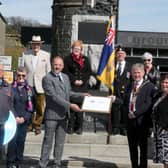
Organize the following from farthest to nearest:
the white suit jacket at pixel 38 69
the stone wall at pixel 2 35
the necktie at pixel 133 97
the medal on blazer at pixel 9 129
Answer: the stone wall at pixel 2 35, the white suit jacket at pixel 38 69, the necktie at pixel 133 97, the medal on blazer at pixel 9 129

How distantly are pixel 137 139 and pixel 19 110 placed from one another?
6.74ft

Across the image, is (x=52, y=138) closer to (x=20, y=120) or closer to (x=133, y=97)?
(x=20, y=120)

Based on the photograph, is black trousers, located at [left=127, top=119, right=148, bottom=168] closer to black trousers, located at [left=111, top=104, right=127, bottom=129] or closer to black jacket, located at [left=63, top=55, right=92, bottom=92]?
black jacket, located at [left=63, top=55, right=92, bottom=92]

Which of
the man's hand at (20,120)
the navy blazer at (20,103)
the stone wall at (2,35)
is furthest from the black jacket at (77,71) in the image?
the stone wall at (2,35)

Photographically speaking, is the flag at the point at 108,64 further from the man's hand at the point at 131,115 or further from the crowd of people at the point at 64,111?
the man's hand at the point at 131,115

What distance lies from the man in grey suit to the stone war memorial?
12.1 ft

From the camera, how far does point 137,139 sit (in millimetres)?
9281

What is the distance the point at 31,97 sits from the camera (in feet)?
31.2

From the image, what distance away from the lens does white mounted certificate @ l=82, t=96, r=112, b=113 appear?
9.30 m

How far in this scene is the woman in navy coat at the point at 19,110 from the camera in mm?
9375

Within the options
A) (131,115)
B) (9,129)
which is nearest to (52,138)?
(9,129)

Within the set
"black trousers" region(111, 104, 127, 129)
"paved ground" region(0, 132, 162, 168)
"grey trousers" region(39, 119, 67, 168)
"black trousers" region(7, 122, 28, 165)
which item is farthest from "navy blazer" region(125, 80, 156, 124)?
"black trousers" region(111, 104, 127, 129)

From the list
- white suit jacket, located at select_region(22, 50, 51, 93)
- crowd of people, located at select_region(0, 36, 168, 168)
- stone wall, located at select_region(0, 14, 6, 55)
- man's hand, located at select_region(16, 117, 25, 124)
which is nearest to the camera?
crowd of people, located at select_region(0, 36, 168, 168)

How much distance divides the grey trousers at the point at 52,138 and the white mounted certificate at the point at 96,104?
0.46 metres
